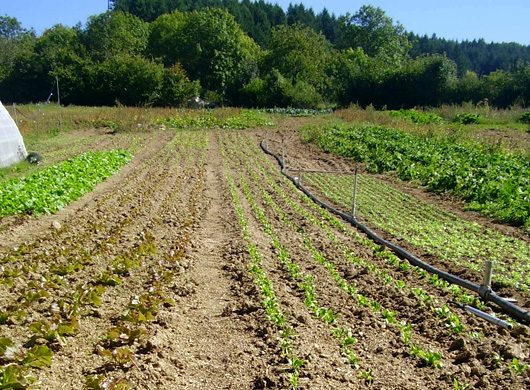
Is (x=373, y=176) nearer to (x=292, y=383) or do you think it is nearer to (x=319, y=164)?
(x=319, y=164)

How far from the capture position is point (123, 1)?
4286 inches

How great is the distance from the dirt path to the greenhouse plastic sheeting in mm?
11700

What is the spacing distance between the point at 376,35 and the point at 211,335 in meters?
88.1

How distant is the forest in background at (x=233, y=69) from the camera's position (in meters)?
46.5

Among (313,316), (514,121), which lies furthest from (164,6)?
(313,316)

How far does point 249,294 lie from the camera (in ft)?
22.9

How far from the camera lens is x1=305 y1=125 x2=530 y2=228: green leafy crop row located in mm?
12914

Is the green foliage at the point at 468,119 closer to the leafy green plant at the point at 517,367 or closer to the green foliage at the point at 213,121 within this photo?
the green foliage at the point at 213,121

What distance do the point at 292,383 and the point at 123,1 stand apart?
383 ft

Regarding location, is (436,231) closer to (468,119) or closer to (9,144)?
(9,144)

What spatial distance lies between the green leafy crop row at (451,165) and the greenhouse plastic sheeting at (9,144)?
43.5 ft

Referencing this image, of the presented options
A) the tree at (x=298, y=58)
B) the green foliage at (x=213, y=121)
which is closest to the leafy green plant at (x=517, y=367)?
the green foliage at (x=213, y=121)

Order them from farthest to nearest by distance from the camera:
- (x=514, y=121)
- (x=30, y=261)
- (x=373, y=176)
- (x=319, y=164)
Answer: (x=514, y=121)
(x=319, y=164)
(x=373, y=176)
(x=30, y=261)

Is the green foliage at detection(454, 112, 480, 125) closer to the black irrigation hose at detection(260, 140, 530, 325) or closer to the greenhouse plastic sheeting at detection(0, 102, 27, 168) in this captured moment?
the black irrigation hose at detection(260, 140, 530, 325)
